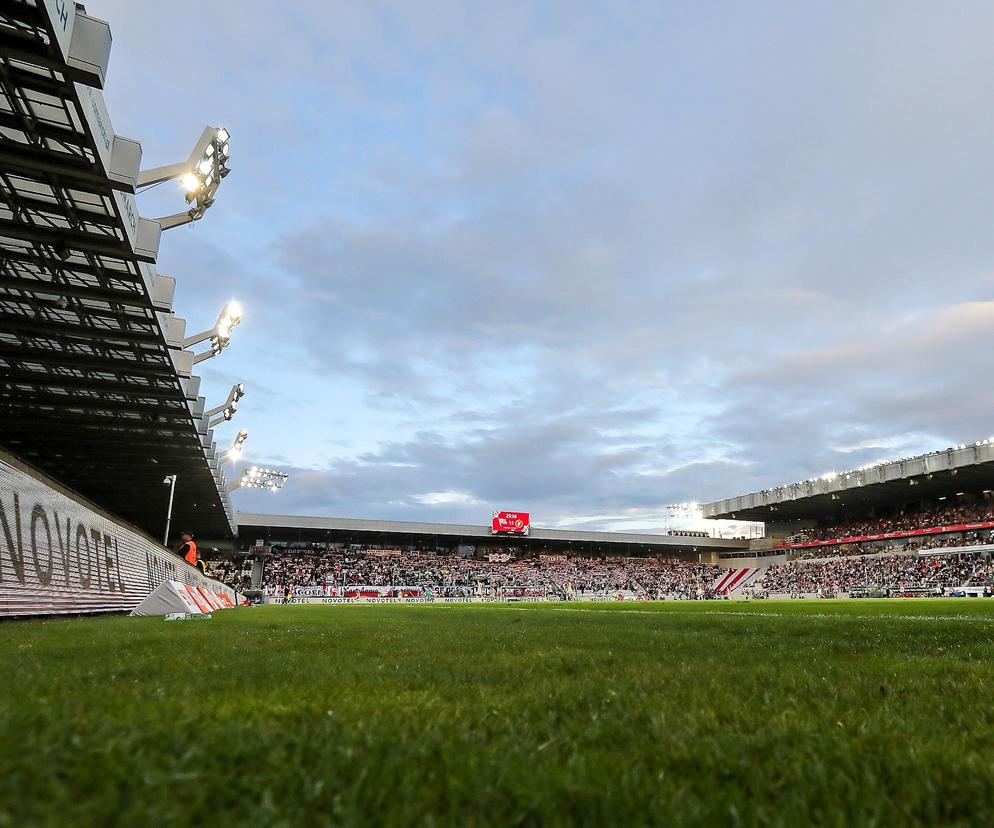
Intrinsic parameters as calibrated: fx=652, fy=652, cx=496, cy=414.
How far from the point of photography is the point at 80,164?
13086 millimetres

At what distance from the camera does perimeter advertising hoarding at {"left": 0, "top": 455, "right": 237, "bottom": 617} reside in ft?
37.0

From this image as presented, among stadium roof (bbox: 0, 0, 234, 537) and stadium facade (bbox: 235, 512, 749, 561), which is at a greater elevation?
stadium roof (bbox: 0, 0, 234, 537)

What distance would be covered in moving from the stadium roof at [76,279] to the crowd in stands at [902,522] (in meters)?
76.0

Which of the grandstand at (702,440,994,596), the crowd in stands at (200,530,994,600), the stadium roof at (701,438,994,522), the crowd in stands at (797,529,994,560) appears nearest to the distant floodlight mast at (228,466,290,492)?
the crowd in stands at (200,530,994,600)

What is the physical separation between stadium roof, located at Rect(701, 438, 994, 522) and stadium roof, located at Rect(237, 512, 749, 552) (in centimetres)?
647

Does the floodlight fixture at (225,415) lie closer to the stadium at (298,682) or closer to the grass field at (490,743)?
the stadium at (298,682)

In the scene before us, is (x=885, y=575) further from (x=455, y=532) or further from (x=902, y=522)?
(x=455, y=532)

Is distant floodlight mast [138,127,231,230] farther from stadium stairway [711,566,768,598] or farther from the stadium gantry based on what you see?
stadium stairway [711,566,768,598]

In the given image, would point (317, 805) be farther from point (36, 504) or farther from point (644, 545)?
point (644, 545)

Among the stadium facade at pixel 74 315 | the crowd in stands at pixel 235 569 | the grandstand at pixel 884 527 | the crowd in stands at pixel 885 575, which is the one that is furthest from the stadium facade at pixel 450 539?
the stadium facade at pixel 74 315

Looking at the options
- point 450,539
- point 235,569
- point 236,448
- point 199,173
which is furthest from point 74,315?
point 450,539

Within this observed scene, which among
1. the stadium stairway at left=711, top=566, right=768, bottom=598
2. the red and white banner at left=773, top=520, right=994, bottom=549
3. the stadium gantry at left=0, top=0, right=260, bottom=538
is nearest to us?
the stadium gantry at left=0, top=0, right=260, bottom=538

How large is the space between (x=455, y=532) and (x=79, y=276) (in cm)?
6919

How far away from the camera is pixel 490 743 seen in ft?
8.49
